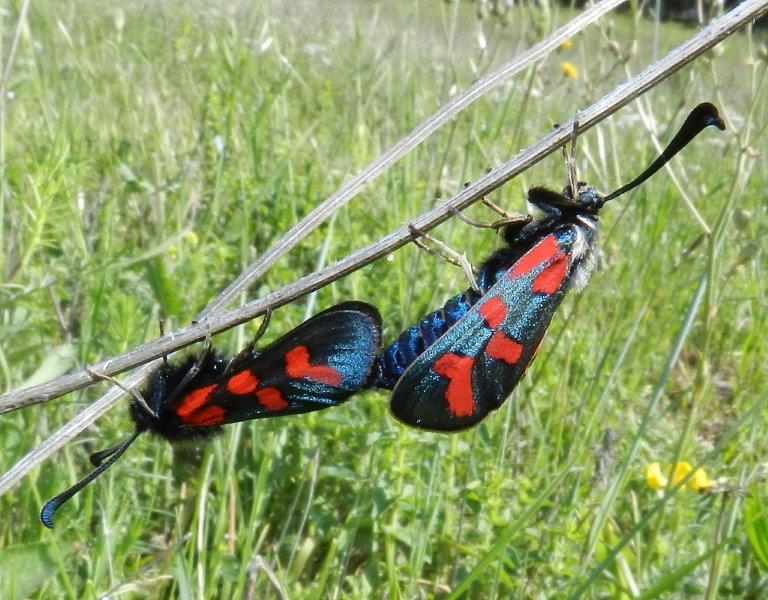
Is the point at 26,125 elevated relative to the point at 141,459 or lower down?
elevated

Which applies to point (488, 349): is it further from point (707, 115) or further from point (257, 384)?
point (707, 115)

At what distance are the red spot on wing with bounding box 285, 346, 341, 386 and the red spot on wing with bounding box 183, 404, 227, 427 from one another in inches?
4.3

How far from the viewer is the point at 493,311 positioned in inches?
46.3

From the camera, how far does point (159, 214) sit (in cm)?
251

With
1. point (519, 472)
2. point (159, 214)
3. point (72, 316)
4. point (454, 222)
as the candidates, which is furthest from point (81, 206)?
point (519, 472)

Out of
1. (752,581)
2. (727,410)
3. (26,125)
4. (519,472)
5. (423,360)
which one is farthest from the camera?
(26,125)

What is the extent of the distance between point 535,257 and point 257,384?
404 millimetres

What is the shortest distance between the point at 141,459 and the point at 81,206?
0.93 meters

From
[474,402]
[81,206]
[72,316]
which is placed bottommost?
[72,316]

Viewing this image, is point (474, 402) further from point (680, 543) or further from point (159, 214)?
point (159, 214)

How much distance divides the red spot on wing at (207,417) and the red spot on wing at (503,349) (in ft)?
1.18

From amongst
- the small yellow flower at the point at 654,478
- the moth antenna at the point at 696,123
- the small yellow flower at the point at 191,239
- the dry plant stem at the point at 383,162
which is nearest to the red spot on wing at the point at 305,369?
the dry plant stem at the point at 383,162

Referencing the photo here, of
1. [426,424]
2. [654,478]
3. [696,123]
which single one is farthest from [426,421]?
[654,478]

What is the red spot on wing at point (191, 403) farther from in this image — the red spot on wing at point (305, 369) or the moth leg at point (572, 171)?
the moth leg at point (572, 171)
